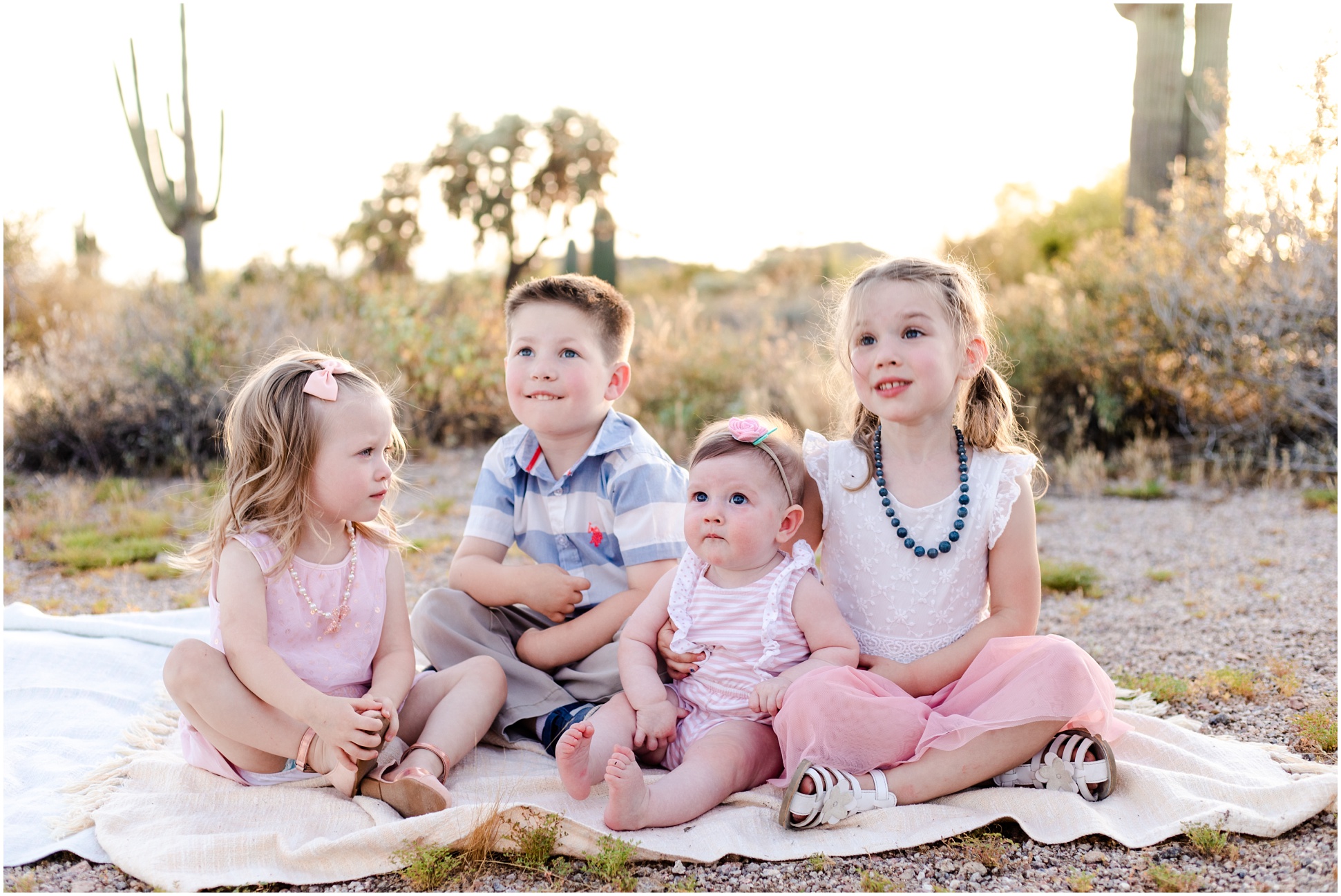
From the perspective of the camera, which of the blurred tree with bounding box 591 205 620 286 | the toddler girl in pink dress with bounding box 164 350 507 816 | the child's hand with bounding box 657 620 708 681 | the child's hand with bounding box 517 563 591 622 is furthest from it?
the blurred tree with bounding box 591 205 620 286

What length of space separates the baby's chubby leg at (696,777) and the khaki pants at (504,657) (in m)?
0.47

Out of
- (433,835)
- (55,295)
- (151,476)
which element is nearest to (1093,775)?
(433,835)

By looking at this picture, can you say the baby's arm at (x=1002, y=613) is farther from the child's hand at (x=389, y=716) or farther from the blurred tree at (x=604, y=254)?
the blurred tree at (x=604, y=254)

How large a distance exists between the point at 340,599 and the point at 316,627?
0.28 feet

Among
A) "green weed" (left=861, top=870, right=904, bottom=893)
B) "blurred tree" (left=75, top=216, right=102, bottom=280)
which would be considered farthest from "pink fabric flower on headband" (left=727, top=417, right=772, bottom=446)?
"blurred tree" (left=75, top=216, right=102, bottom=280)

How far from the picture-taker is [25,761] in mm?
2584

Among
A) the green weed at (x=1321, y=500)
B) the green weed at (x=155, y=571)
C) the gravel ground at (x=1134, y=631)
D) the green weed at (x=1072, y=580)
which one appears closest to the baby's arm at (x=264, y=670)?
the gravel ground at (x=1134, y=631)

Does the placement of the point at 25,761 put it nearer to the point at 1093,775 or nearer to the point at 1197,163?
the point at 1093,775

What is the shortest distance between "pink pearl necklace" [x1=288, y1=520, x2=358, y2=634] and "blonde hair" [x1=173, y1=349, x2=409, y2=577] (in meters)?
0.06

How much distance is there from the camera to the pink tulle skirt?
2.21m

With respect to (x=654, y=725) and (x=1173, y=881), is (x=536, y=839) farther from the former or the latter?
(x=1173, y=881)

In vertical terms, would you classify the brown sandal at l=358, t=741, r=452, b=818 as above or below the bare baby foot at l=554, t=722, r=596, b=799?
below

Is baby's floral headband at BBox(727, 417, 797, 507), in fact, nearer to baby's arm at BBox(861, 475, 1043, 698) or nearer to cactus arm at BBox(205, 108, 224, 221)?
baby's arm at BBox(861, 475, 1043, 698)

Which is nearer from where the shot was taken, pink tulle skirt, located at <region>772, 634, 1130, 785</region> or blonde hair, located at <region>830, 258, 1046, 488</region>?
pink tulle skirt, located at <region>772, 634, 1130, 785</region>
